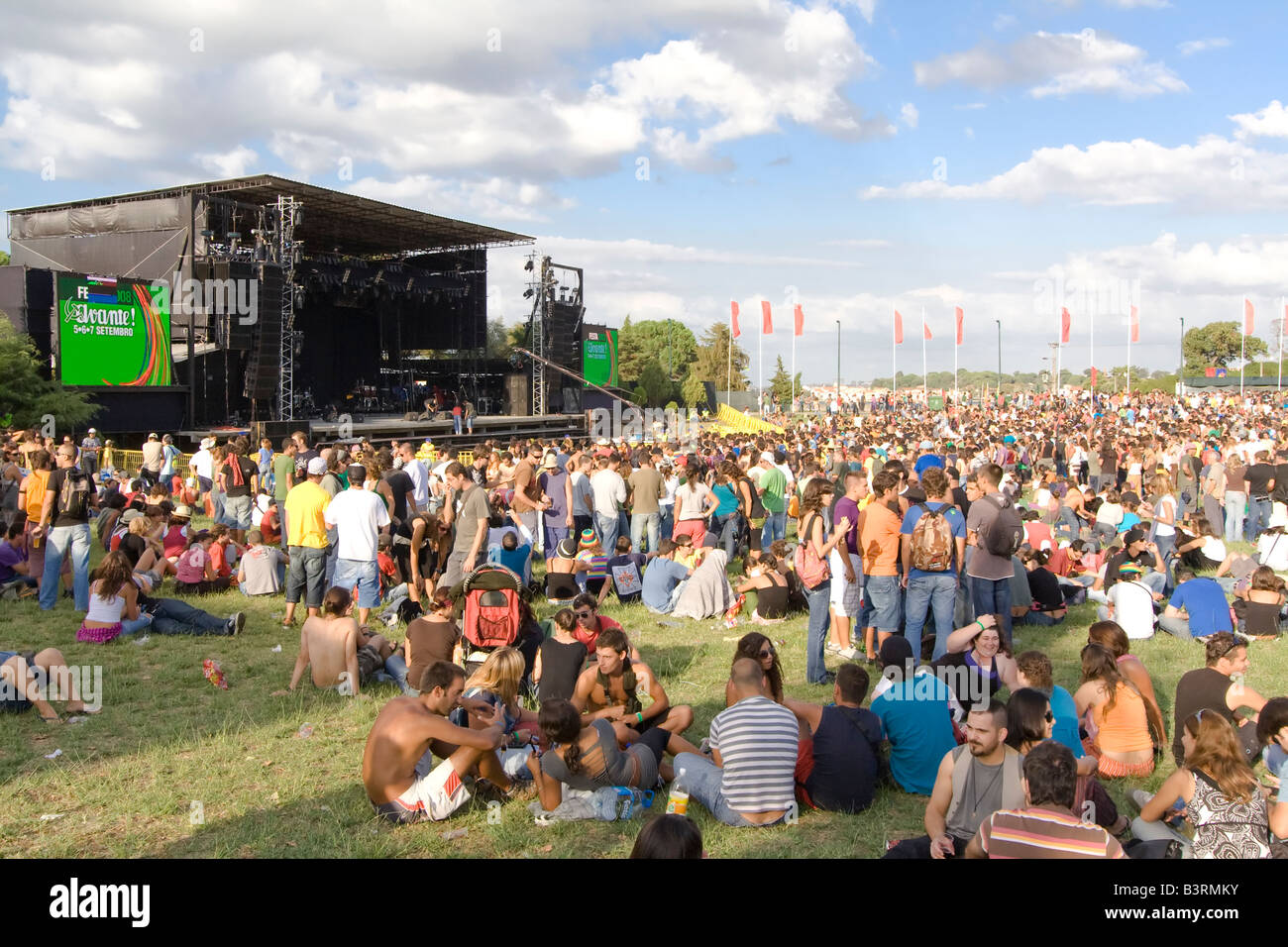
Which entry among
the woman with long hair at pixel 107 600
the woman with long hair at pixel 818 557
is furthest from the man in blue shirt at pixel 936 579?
the woman with long hair at pixel 107 600

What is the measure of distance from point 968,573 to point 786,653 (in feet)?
5.13

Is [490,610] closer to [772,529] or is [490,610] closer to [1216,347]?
[772,529]

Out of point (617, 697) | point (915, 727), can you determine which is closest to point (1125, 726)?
point (915, 727)

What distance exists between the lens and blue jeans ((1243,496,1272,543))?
1240 cm

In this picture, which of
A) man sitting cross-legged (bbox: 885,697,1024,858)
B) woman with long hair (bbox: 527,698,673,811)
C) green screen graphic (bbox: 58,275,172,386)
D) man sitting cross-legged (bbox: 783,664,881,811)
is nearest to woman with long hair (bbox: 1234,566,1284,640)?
man sitting cross-legged (bbox: 783,664,881,811)

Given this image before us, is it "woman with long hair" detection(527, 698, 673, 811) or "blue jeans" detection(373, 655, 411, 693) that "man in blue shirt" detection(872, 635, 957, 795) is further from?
"blue jeans" detection(373, 655, 411, 693)

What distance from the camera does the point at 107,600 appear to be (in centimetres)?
734

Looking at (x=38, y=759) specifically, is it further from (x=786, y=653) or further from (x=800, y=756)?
(x=786, y=653)

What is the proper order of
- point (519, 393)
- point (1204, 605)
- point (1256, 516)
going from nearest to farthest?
1. point (1204, 605)
2. point (1256, 516)
3. point (519, 393)

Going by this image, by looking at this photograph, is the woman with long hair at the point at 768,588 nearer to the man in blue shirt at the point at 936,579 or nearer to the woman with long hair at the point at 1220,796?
the man in blue shirt at the point at 936,579

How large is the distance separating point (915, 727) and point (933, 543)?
1833 millimetres

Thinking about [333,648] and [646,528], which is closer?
[333,648]
